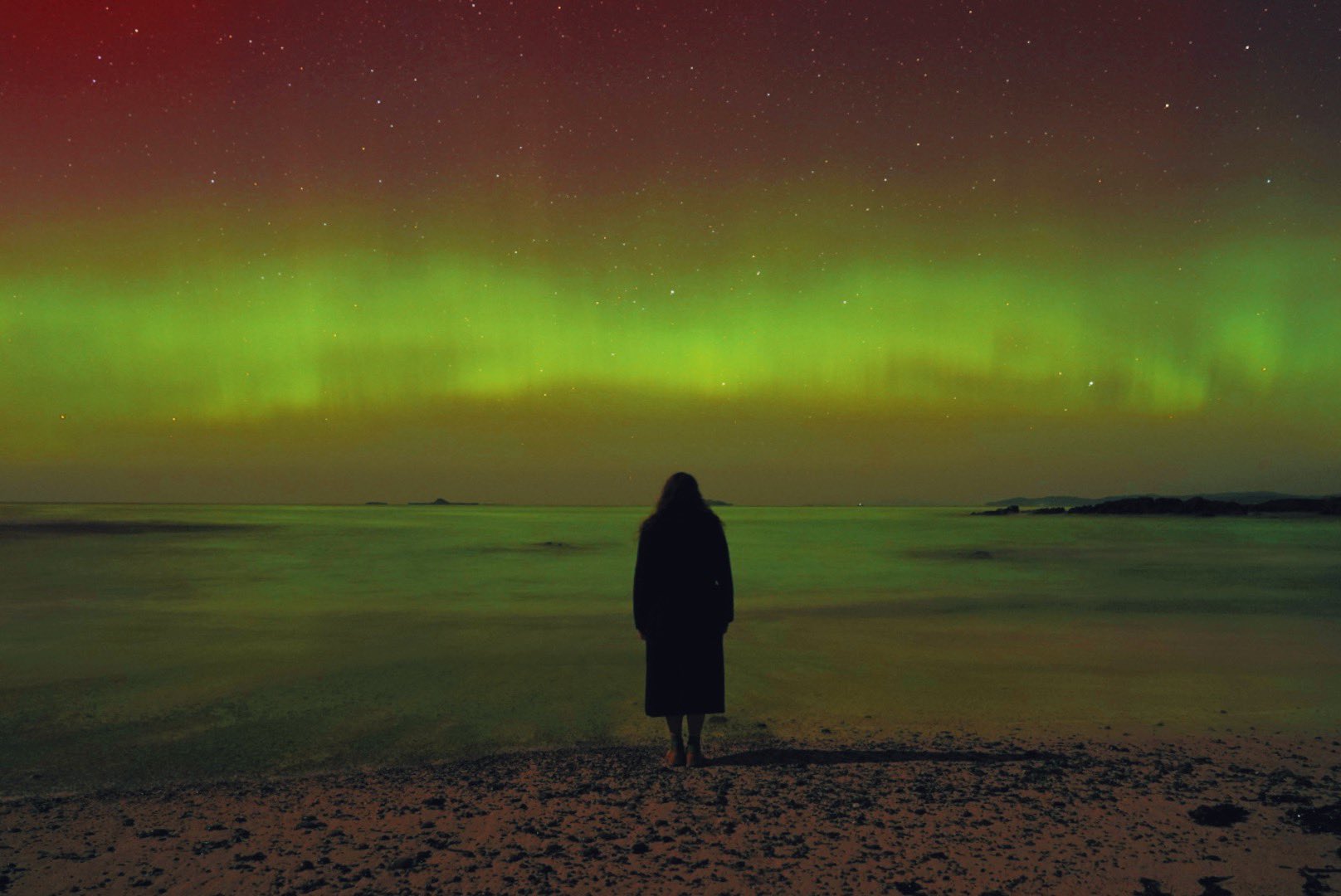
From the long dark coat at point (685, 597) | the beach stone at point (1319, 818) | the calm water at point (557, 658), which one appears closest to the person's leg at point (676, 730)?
the long dark coat at point (685, 597)

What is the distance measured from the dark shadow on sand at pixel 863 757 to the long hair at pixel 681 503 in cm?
158

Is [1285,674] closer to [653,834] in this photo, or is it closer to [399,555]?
[653,834]

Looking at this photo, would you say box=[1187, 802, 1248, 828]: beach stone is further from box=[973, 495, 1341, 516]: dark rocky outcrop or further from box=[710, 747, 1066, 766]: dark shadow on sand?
box=[973, 495, 1341, 516]: dark rocky outcrop

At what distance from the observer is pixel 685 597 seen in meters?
5.95

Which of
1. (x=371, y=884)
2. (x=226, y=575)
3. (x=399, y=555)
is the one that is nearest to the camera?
(x=371, y=884)

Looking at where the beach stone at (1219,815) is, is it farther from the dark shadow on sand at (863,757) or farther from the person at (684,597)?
the person at (684,597)

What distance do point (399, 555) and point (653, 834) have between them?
30.6 m

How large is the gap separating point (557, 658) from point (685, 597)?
5.33 m

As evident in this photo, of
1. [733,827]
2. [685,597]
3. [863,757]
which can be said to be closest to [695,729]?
[685,597]

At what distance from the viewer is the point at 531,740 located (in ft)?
22.3

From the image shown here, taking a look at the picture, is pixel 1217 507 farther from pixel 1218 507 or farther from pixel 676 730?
pixel 676 730

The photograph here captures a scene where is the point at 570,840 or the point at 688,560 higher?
the point at 688,560

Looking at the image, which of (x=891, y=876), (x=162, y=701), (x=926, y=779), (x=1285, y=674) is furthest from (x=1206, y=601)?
(x=162, y=701)

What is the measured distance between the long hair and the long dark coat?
0.01m
